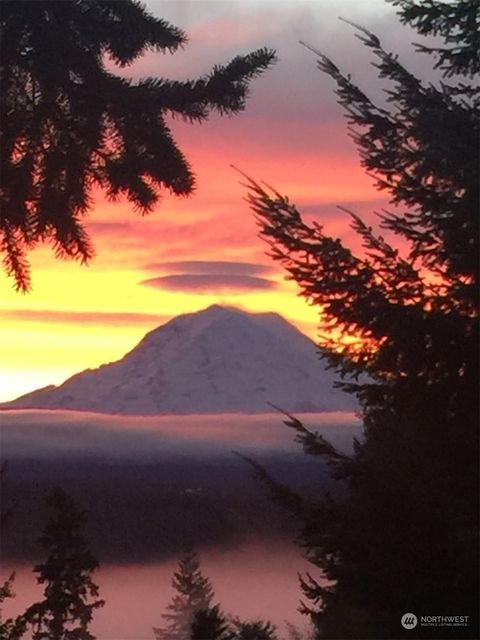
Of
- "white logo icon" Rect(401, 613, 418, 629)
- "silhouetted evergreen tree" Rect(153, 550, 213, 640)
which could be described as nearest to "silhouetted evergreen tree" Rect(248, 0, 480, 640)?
"white logo icon" Rect(401, 613, 418, 629)

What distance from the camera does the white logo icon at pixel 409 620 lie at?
8883 mm

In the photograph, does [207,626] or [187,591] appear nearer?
[207,626]

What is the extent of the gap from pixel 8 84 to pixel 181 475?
101m

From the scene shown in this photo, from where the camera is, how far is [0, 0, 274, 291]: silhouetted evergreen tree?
877 centimetres

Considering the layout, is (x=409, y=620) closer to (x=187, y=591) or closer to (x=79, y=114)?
(x=79, y=114)

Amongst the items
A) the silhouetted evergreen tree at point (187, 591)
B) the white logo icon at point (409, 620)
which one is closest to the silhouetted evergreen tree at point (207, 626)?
the white logo icon at point (409, 620)

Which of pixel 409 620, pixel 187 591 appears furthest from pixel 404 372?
pixel 187 591

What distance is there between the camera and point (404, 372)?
9.61 m

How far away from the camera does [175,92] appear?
9.21 metres

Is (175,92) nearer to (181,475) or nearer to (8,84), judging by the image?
(8,84)

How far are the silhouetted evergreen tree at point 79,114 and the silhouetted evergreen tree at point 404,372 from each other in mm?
982

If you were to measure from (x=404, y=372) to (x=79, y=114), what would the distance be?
359 centimetres

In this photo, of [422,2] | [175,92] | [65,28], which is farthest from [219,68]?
[422,2]

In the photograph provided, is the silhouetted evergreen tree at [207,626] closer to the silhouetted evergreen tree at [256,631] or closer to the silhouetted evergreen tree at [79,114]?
the silhouetted evergreen tree at [256,631]
